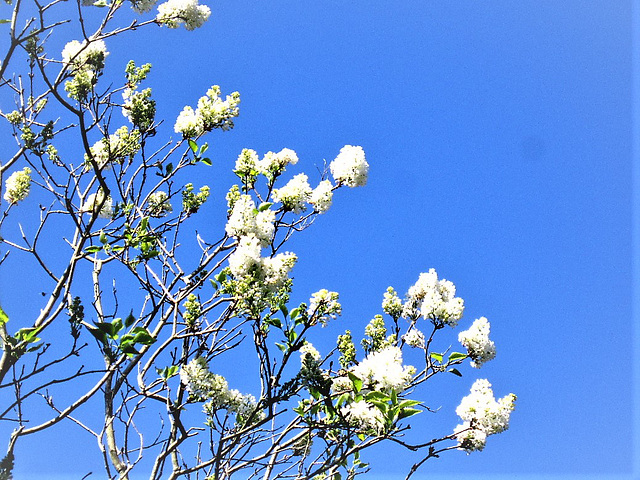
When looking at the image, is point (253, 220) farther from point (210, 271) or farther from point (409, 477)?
point (409, 477)

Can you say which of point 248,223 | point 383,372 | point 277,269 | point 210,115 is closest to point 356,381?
point 383,372

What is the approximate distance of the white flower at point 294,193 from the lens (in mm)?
3781

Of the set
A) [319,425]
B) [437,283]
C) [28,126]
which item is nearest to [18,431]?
[319,425]

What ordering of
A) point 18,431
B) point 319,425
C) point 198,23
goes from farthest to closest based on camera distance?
point 198,23
point 319,425
point 18,431

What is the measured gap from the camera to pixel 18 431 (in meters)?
3.38

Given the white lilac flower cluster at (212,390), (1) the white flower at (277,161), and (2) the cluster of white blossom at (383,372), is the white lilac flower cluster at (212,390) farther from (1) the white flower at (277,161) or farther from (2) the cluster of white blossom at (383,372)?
(1) the white flower at (277,161)

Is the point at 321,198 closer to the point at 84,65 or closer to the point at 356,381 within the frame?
→ the point at 356,381

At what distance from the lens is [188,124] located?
414 centimetres

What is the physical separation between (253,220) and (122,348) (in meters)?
1.11

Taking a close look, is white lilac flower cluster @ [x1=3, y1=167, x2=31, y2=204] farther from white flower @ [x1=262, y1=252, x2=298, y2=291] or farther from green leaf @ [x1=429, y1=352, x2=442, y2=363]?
green leaf @ [x1=429, y1=352, x2=442, y2=363]

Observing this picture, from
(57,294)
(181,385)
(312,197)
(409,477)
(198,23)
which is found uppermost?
(198,23)

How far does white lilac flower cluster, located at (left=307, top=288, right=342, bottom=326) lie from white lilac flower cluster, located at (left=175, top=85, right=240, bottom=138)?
60.1 inches

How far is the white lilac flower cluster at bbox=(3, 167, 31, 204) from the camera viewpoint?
16.1 feet

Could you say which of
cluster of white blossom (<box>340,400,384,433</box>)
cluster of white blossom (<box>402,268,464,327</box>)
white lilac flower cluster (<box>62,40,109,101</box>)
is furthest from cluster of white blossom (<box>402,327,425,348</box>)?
white lilac flower cluster (<box>62,40,109,101</box>)
